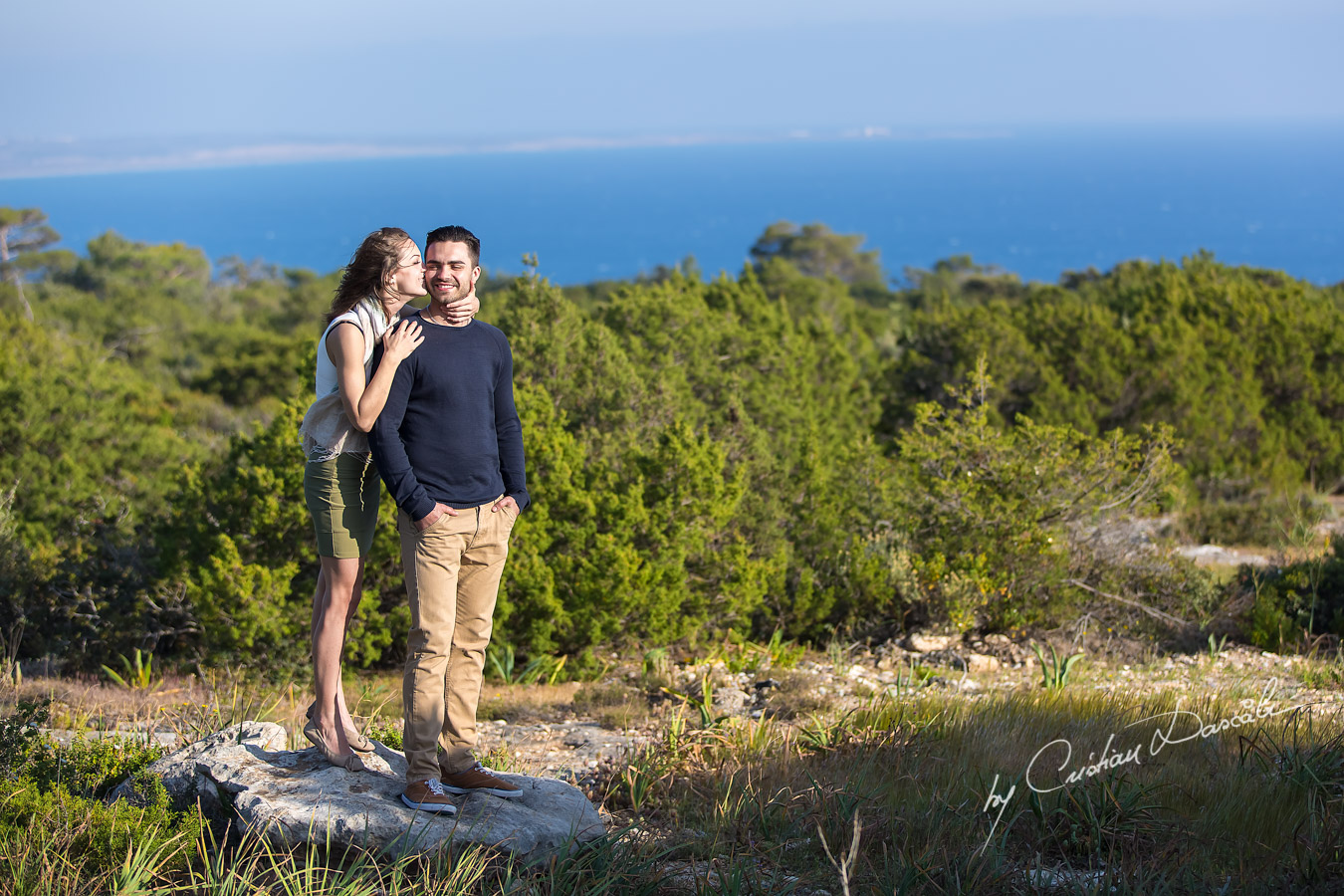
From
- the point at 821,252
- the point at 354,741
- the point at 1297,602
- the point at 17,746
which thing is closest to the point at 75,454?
the point at 17,746

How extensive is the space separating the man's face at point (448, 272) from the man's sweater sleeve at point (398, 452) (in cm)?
25

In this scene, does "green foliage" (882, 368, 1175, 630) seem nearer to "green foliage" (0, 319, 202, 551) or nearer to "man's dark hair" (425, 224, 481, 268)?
"man's dark hair" (425, 224, 481, 268)

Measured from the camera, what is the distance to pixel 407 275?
3.44 m

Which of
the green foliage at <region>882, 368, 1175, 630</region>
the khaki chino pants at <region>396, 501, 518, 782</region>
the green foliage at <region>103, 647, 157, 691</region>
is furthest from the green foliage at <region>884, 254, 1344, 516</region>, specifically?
the khaki chino pants at <region>396, 501, 518, 782</region>

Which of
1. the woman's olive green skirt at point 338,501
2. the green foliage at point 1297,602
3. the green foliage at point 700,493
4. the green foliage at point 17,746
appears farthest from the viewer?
the green foliage at point 700,493

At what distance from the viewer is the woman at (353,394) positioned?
10.8ft

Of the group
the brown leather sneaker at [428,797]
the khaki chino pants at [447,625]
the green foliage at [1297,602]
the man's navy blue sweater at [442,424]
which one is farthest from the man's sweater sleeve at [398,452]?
the green foliage at [1297,602]

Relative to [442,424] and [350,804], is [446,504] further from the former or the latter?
[350,804]

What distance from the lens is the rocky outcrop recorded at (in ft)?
10.8

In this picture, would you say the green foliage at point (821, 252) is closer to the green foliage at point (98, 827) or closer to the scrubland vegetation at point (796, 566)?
the scrubland vegetation at point (796, 566)

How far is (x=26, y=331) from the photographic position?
63.5 ft

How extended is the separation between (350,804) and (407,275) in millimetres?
1726

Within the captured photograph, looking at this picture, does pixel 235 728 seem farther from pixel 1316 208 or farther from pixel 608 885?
pixel 1316 208

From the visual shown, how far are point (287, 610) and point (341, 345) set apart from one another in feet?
16.9
